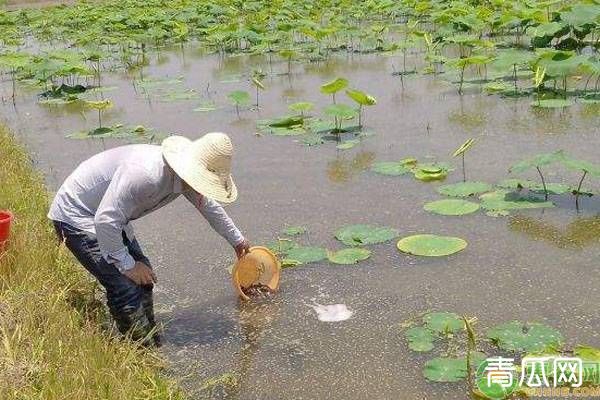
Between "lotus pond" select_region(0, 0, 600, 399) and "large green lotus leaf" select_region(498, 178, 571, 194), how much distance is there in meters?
0.02

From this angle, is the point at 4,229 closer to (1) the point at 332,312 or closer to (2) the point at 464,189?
(1) the point at 332,312

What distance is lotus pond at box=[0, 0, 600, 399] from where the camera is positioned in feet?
10.4

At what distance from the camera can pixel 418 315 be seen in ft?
11.3

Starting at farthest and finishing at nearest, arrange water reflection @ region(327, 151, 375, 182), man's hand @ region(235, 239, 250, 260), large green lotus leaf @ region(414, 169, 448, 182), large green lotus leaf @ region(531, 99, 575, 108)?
large green lotus leaf @ region(531, 99, 575, 108) < water reflection @ region(327, 151, 375, 182) < large green lotus leaf @ region(414, 169, 448, 182) < man's hand @ region(235, 239, 250, 260)

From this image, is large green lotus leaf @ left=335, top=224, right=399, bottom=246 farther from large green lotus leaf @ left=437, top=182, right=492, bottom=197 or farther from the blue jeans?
the blue jeans

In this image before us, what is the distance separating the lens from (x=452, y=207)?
4582mm

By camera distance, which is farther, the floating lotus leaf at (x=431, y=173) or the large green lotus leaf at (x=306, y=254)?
the floating lotus leaf at (x=431, y=173)

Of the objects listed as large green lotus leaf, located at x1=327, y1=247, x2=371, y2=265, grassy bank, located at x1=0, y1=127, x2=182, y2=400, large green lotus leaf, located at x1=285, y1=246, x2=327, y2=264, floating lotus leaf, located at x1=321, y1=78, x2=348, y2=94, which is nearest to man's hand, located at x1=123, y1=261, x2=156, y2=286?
grassy bank, located at x1=0, y1=127, x2=182, y2=400

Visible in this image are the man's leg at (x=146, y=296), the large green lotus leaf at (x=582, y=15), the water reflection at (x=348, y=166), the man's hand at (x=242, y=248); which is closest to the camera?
the man's leg at (x=146, y=296)

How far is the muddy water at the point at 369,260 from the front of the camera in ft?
10.4

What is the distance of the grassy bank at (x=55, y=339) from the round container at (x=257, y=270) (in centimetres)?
69

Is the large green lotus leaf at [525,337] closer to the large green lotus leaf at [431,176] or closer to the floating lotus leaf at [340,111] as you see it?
the large green lotus leaf at [431,176]

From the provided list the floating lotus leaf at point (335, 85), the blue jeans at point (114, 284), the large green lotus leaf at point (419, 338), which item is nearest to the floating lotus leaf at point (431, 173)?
the floating lotus leaf at point (335, 85)

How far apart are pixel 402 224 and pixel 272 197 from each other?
109cm
